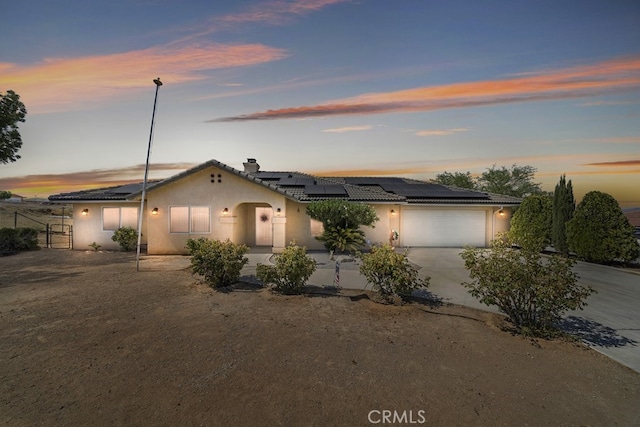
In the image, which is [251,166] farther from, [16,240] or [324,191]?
[16,240]

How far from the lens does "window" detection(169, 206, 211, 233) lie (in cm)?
1504

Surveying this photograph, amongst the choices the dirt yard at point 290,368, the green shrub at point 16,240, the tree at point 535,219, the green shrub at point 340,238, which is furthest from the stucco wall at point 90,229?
the tree at point 535,219

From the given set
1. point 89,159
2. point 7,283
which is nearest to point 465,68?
point 7,283

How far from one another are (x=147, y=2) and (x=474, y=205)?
1977 cm

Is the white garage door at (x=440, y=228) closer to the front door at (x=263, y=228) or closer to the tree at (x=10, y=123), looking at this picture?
the front door at (x=263, y=228)

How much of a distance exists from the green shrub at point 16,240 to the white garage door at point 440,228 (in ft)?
73.5

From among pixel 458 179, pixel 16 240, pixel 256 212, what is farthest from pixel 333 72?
pixel 458 179

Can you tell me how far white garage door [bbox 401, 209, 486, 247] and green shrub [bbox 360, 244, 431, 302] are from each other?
1097cm

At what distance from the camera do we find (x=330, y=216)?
13.9m

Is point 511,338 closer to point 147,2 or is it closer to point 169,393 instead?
point 169,393

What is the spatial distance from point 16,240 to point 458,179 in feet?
146

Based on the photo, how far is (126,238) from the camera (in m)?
16.0

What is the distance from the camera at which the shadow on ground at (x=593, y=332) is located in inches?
201

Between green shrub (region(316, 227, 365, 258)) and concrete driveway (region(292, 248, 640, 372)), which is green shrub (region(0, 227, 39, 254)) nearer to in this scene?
concrete driveway (region(292, 248, 640, 372))
